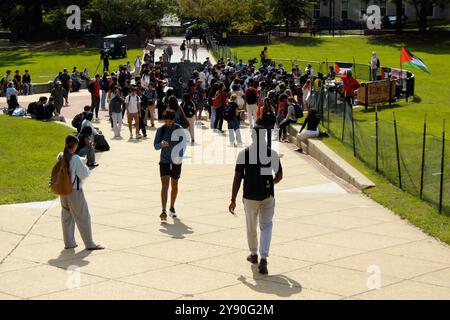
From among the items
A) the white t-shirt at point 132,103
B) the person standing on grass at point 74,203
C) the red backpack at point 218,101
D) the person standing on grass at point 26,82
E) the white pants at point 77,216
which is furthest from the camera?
the person standing on grass at point 26,82

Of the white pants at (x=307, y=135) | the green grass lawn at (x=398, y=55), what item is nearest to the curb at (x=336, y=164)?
the white pants at (x=307, y=135)

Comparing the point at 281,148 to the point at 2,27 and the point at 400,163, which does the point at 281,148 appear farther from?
the point at 2,27

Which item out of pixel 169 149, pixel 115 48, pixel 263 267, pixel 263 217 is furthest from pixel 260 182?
pixel 115 48

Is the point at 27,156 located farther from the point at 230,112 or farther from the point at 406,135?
the point at 406,135

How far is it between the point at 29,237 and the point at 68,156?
5.87ft

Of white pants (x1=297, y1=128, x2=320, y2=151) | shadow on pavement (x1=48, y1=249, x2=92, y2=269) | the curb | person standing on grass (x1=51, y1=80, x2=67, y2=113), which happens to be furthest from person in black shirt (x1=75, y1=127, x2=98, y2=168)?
person standing on grass (x1=51, y1=80, x2=67, y2=113)

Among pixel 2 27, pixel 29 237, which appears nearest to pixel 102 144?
pixel 29 237

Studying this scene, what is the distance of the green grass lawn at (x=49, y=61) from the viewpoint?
161ft

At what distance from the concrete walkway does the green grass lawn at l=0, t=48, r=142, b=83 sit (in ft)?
102

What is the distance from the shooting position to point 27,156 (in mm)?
20203

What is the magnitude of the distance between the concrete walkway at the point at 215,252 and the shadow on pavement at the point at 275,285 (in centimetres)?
1

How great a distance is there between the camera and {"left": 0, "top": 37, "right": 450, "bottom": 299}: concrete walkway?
9.20 meters

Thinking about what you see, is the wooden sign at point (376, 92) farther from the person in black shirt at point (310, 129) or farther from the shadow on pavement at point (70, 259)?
the shadow on pavement at point (70, 259)

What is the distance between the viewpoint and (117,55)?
54.8 meters
